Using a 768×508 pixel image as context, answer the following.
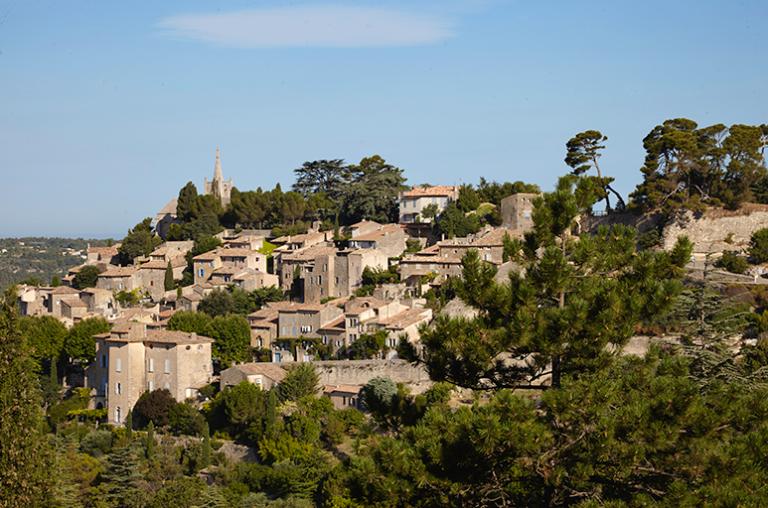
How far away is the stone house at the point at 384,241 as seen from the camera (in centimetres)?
5262

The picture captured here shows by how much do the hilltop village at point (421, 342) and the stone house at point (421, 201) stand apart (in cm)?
15

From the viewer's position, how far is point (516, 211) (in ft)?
177

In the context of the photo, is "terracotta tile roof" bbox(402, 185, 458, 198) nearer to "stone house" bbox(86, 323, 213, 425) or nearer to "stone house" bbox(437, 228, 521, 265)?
"stone house" bbox(437, 228, 521, 265)

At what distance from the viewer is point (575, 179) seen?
15.4 meters

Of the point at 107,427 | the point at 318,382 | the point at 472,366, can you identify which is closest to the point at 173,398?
the point at 107,427

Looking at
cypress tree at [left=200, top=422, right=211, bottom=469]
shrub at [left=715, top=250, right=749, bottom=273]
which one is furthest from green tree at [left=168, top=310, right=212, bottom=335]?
shrub at [left=715, top=250, right=749, bottom=273]

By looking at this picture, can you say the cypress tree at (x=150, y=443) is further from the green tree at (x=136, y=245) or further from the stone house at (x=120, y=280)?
the green tree at (x=136, y=245)

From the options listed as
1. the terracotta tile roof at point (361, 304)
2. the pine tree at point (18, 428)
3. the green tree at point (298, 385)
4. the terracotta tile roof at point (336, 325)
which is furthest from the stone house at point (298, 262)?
the pine tree at point (18, 428)

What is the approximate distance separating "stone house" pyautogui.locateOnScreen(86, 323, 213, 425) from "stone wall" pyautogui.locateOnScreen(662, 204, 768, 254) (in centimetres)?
2042

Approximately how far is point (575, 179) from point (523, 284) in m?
1.98

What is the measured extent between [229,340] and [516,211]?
17.0m

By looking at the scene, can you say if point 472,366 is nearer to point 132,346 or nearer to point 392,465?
point 392,465

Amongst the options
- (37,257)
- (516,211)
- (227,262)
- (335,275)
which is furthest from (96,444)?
(37,257)

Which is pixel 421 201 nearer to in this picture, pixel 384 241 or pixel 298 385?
pixel 384 241
